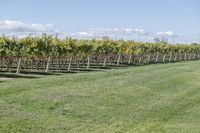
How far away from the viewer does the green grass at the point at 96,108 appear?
37.6 ft

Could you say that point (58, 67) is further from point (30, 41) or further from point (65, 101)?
point (65, 101)

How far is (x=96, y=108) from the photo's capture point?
14086 mm

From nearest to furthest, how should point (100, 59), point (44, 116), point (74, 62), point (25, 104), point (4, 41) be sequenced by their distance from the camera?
point (44, 116) → point (25, 104) → point (4, 41) → point (74, 62) → point (100, 59)

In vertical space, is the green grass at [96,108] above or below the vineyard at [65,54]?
above

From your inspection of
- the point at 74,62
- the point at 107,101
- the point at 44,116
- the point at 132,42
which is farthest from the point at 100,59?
the point at 44,116

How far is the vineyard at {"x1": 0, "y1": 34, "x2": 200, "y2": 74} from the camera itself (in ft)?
123

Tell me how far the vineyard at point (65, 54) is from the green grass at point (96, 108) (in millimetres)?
13900

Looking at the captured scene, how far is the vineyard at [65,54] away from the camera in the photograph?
123ft

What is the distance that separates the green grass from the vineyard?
13900mm

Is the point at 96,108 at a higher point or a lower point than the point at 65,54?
higher

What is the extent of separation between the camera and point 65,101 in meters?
14.7

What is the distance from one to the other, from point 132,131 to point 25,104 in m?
3.71

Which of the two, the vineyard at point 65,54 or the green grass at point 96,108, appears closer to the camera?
the green grass at point 96,108

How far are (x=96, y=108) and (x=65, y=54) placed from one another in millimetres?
32541
